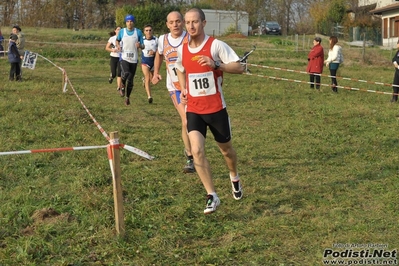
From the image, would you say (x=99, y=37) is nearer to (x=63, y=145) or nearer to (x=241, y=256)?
(x=63, y=145)

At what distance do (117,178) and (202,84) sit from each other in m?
1.45

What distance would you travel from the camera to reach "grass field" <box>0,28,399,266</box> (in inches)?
181

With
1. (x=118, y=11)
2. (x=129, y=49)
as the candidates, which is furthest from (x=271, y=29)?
(x=129, y=49)

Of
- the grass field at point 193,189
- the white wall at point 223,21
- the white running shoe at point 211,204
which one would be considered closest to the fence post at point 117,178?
the grass field at point 193,189

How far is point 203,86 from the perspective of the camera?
5473 millimetres

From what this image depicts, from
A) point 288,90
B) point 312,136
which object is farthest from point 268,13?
point 312,136

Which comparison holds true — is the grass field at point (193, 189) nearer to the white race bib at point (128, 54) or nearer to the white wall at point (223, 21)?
the white race bib at point (128, 54)

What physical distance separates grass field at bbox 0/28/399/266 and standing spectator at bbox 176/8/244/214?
52cm

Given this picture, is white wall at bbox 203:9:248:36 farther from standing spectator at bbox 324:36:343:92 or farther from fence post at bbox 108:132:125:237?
fence post at bbox 108:132:125:237

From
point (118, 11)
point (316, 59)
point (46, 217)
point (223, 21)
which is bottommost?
point (46, 217)

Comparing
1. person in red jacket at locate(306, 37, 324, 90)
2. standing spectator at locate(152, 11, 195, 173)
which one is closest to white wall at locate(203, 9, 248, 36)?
person in red jacket at locate(306, 37, 324, 90)

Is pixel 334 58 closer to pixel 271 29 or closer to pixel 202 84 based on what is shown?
pixel 202 84

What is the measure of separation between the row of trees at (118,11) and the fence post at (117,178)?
4185 cm

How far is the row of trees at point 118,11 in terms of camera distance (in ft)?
159
